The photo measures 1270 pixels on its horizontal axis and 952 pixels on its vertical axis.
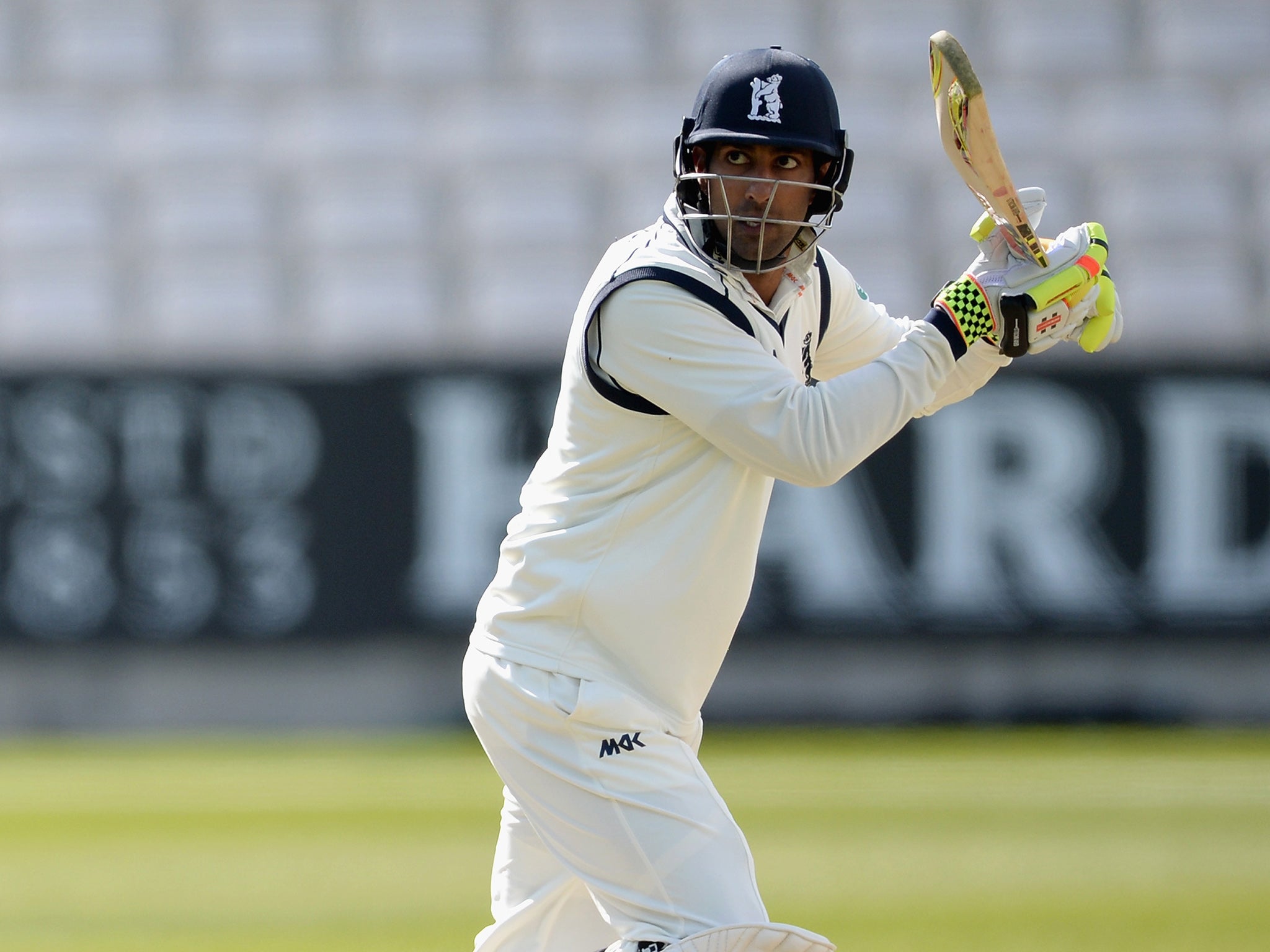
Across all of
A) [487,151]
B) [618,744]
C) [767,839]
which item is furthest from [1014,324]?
[487,151]

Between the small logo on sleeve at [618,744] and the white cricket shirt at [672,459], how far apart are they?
0.25 ft

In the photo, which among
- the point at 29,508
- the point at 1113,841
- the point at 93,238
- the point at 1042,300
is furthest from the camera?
the point at 93,238

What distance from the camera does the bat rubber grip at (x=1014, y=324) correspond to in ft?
8.85

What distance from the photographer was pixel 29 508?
7.86 m

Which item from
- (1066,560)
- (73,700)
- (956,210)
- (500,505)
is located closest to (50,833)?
(73,700)

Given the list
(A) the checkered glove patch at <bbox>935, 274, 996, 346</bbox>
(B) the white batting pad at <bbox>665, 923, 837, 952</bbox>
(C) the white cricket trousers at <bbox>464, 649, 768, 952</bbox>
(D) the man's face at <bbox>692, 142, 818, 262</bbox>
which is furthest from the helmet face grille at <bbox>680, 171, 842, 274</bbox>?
(B) the white batting pad at <bbox>665, 923, 837, 952</bbox>

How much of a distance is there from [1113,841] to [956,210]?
494cm

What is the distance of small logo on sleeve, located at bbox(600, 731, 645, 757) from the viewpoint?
2686 millimetres

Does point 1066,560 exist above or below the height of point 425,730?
above

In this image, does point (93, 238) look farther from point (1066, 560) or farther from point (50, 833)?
point (1066, 560)

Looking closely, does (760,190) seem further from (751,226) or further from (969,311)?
(969,311)

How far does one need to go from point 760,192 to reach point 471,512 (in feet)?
17.5

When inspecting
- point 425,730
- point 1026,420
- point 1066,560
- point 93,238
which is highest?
point 93,238

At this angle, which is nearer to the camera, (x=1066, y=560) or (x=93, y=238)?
(x=1066, y=560)
